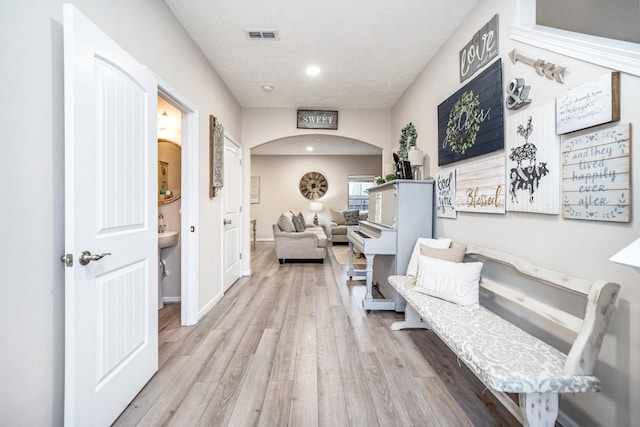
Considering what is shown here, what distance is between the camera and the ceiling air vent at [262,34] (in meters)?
2.49

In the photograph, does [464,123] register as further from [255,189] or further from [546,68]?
[255,189]

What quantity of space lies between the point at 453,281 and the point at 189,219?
7.51ft

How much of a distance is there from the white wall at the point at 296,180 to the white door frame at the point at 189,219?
19.5 feet

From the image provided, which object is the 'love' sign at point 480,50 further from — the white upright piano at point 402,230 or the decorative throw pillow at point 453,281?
the decorative throw pillow at point 453,281

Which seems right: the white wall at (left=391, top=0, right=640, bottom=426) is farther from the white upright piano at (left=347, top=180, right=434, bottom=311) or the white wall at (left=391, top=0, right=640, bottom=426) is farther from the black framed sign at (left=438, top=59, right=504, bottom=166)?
the white upright piano at (left=347, top=180, right=434, bottom=311)

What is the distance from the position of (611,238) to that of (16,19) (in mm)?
2509

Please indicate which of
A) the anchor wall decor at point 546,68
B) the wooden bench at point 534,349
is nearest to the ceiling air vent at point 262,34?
the anchor wall decor at point 546,68

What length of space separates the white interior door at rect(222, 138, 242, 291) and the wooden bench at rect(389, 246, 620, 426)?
2.72 metres

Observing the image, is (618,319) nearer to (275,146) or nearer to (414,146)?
(414,146)

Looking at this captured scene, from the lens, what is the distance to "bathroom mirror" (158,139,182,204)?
3256mm

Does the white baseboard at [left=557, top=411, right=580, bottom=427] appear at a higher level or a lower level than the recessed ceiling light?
lower

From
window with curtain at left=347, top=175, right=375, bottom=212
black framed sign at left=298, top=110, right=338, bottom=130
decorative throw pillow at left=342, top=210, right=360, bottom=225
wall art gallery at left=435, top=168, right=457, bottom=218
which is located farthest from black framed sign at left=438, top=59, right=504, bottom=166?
window with curtain at left=347, top=175, right=375, bottom=212

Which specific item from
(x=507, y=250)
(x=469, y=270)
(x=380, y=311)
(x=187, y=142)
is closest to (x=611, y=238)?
(x=507, y=250)

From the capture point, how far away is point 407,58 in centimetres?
296
